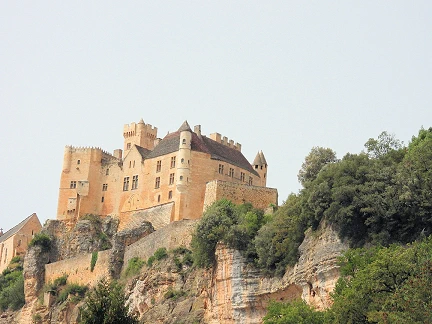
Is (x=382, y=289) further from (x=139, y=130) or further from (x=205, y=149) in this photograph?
(x=139, y=130)

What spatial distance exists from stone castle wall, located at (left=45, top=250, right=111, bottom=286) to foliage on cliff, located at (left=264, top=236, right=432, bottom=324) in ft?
95.9

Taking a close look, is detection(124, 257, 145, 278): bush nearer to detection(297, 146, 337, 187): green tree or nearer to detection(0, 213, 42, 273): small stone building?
detection(297, 146, 337, 187): green tree

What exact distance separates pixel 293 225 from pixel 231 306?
6011 mm

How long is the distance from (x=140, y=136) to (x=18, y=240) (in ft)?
48.2

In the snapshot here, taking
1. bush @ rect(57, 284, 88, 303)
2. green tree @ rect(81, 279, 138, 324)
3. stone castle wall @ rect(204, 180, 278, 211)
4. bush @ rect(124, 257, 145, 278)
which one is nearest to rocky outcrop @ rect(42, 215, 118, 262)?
bush @ rect(57, 284, 88, 303)

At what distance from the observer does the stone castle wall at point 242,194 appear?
69.8 metres

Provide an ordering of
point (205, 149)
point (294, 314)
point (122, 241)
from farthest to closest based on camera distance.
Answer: point (205, 149), point (122, 241), point (294, 314)

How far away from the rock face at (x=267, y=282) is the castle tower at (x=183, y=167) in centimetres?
1794

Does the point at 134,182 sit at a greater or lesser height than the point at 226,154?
lesser

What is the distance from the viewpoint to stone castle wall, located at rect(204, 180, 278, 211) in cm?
6975

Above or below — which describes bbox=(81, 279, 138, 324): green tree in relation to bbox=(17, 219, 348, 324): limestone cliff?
below

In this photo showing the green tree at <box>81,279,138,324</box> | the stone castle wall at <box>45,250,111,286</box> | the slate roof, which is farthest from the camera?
the slate roof

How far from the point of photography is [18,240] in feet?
299

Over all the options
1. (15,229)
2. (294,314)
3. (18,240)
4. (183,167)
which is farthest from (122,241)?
(294,314)
